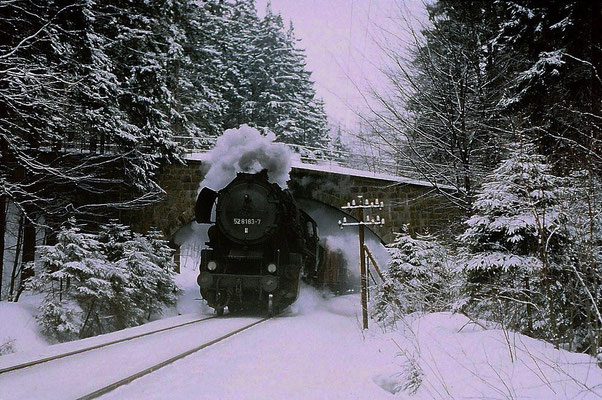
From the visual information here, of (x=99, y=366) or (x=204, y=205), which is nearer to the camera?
(x=99, y=366)

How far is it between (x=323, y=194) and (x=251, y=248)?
24.6ft

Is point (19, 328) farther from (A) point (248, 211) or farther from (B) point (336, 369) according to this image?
(B) point (336, 369)

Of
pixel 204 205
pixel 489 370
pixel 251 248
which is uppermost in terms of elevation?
pixel 204 205

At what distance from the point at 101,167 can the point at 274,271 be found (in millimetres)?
7650

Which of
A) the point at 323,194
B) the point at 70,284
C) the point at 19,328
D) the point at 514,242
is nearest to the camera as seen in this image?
the point at 514,242

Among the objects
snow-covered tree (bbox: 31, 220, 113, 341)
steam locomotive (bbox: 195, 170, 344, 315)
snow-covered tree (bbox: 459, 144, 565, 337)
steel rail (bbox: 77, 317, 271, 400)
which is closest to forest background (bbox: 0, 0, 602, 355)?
snow-covered tree (bbox: 459, 144, 565, 337)

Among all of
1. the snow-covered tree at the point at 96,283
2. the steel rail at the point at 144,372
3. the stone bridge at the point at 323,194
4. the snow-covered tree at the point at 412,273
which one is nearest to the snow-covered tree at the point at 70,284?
the snow-covered tree at the point at 96,283

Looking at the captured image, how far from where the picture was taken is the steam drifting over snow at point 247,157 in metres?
12.2

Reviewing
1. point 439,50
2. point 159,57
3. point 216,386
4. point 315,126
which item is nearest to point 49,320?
point 216,386

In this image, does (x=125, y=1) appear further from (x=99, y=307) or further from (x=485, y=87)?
(x=485, y=87)

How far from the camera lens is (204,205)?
11.6 metres

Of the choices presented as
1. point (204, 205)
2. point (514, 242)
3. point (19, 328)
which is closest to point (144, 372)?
point (514, 242)

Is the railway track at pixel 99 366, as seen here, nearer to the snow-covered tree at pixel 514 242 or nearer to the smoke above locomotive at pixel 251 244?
the smoke above locomotive at pixel 251 244

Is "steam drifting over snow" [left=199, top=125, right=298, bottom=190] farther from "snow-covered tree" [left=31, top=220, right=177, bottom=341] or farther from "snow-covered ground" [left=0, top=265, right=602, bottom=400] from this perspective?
"snow-covered ground" [left=0, top=265, right=602, bottom=400]
